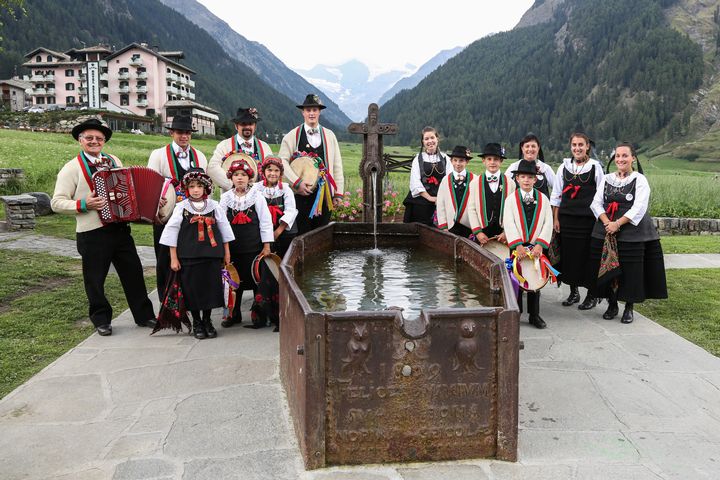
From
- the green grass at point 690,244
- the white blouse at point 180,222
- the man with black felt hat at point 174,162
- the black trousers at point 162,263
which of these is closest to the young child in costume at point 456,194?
the white blouse at point 180,222

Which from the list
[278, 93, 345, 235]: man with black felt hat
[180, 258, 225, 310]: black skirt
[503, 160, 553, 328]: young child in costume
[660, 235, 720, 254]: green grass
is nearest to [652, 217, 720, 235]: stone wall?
[660, 235, 720, 254]: green grass

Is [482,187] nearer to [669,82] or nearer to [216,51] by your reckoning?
[669,82]

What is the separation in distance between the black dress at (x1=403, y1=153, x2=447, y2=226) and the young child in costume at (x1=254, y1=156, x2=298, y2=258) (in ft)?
6.12

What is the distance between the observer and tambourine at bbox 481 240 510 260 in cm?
635

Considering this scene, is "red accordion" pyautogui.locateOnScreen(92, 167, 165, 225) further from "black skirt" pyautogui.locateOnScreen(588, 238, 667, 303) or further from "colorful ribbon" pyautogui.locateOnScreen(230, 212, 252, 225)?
"black skirt" pyautogui.locateOnScreen(588, 238, 667, 303)

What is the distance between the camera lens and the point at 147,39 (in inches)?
4641

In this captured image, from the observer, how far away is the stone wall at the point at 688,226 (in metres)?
13.4

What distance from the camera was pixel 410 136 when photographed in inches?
4087

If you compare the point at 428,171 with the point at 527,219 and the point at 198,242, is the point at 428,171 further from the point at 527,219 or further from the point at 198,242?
the point at 198,242

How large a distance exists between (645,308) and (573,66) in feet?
367

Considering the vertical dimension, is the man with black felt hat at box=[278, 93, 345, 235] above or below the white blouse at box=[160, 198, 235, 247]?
above

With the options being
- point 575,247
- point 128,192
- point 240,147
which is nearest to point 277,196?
point 240,147

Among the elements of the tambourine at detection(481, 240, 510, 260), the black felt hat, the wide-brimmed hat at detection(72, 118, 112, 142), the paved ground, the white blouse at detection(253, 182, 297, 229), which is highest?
the wide-brimmed hat at detection(72, 118, 112, 142)

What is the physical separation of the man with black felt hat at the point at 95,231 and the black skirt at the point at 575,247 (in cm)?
435
